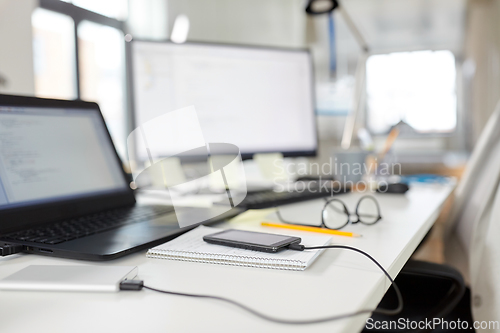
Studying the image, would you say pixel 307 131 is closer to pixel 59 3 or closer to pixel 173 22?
pixel 173 22

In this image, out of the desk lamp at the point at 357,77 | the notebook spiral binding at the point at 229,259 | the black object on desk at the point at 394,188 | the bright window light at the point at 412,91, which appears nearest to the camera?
the notebook spiral binding at the point at 229,259

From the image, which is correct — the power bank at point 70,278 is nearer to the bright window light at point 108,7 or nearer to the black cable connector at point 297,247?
the black cable connector at point 297,247

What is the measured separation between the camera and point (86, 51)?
8.65 feet

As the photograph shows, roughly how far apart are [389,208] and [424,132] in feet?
13.2

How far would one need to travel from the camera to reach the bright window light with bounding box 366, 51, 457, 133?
174 inches

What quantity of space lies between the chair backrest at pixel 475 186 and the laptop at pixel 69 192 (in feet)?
2.01

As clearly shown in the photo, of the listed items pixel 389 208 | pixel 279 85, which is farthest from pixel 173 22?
pixel 389 208

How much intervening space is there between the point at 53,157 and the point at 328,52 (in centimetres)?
147

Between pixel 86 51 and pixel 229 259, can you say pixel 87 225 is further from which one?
pixel 86 51

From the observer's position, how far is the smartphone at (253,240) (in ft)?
1.59

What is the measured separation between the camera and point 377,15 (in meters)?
3.73

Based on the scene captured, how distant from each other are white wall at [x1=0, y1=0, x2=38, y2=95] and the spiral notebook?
786mm

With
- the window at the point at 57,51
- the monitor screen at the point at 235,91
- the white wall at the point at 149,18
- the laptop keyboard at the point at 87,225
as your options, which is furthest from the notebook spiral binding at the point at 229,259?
the window at the point at 57,51

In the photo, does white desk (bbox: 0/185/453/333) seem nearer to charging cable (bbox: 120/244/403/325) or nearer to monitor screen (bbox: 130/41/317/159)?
charging cable (bbox: 120/244/403/325)
